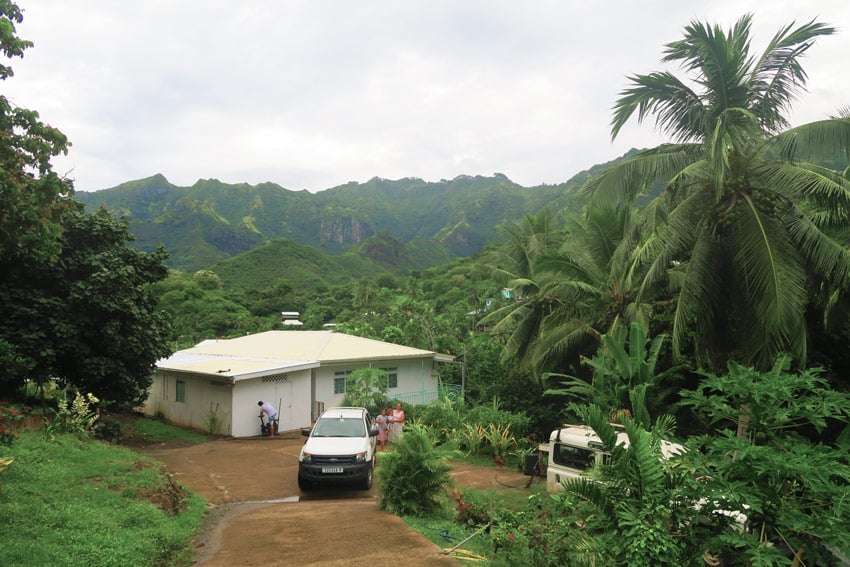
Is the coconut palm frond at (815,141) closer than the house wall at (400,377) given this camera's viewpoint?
Yes

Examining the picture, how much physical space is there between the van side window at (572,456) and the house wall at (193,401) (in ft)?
35.9

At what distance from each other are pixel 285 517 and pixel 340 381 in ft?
41.8

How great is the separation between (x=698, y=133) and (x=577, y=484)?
28.7 feet

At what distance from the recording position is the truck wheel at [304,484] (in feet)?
35.9

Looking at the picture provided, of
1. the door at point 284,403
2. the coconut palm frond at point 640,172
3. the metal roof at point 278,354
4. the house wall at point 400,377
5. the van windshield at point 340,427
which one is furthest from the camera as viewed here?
the house wall at point 400,377

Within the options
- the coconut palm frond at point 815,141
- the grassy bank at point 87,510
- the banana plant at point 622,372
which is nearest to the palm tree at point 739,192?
the coconut palm frond at point 815,141

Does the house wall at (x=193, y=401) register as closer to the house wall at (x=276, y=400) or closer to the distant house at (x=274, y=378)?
the distant house at (x=274, y=378)

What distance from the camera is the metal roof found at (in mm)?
18562

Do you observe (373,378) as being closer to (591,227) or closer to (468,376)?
(468,376)

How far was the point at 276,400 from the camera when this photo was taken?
61.9 feet

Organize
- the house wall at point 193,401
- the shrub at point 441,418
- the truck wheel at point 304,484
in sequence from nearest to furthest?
the truck wheel at point 304,484, the shrub at point 441,418, the house wall at point 193,401

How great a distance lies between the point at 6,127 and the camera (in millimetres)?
10484

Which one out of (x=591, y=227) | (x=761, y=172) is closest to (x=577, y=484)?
(x=761, y=172)

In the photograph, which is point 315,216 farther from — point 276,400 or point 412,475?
point 412,475
